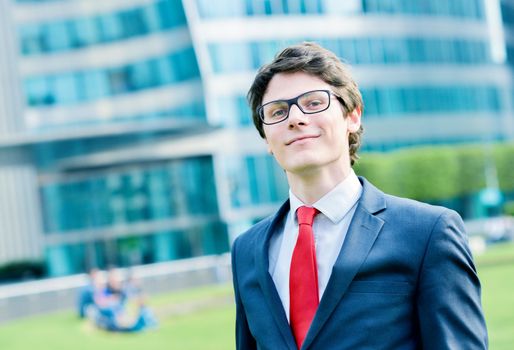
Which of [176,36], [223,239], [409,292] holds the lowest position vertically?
[223,239]

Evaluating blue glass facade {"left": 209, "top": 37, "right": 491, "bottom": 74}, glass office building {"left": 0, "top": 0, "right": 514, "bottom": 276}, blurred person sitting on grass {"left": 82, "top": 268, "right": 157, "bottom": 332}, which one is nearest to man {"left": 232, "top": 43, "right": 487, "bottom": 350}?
blurred person sitting on grass {"left": 82, "top": 268, "right": 157, "bottom": 332}

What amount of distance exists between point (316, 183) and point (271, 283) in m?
0.36

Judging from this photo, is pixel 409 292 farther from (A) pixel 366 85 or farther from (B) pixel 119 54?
(A) pixel 366 85

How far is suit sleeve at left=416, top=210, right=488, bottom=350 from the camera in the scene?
263 centimetres

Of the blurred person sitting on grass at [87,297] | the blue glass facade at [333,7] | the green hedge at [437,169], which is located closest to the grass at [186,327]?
the blurred person sitting on grass at [87,297]

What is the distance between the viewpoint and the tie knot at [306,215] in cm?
290

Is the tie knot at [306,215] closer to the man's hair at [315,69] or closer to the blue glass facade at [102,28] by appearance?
the man's hair at [315,69]

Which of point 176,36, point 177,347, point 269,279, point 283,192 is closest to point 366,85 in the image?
point 283,192

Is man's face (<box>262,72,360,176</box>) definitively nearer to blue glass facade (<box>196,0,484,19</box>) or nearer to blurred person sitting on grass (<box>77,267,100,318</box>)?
blurred person sitting on grass (<box>77,267,100,318</box>)

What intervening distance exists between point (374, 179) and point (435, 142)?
9.98m

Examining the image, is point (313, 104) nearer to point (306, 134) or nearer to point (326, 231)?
point (306, 134)

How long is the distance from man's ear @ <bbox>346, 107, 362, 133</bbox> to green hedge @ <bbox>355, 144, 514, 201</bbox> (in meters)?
45.0

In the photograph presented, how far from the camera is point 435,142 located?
57.4m

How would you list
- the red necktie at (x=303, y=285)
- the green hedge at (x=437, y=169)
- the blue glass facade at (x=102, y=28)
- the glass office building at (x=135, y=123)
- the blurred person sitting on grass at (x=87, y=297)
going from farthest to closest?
the green hedge at (x=437, y=169)
the blue glass facade at (x=102, y=28)
the glass office building at (x=135, y=123)
the blurred person sitting on grass at (x=87, y=297)
the red necktie at (x=303, y=285)
